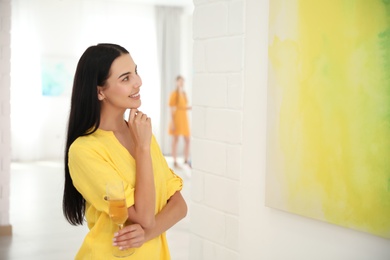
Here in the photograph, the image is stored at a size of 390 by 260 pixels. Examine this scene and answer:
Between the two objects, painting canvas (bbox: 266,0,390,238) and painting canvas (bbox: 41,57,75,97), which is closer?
painting canvas (bbox: 266,0,390,238)

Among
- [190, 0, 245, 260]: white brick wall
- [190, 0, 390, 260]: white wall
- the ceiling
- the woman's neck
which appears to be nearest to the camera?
the woman's neck

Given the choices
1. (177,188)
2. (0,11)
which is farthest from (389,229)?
(0,11)

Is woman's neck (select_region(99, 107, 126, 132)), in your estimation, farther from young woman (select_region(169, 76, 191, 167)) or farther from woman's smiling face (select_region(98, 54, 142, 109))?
young woman (select_region(169, 76, 191, 167))

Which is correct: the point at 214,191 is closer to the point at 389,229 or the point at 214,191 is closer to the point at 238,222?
the point at 238,222

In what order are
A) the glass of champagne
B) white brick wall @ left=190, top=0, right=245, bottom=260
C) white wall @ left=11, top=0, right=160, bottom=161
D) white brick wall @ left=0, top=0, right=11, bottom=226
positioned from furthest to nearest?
white wall @ left=11, top=0, right=160, bottom=161
white brick wall @ left=0, top=0, right=11, bottom=226
white brick wall @ left=190, top=0, right=245, bottom=260
the glass of champagne

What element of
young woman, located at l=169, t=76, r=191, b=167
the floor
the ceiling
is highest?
the ceiling

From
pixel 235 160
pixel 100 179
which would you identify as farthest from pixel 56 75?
pixel 100 179

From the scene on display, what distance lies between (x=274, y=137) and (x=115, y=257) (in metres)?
0.79

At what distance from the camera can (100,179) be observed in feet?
5.73

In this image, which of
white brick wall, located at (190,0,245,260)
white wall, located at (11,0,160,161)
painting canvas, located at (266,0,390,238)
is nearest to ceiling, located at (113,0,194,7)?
white wall, located at (11,0,160,161)

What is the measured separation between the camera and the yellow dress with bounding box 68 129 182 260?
1.76m

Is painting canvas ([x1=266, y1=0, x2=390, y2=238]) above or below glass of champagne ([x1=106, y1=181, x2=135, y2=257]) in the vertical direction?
above

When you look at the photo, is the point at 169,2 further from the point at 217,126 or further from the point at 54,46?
the point at 217,126

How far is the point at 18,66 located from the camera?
10.2 meters
